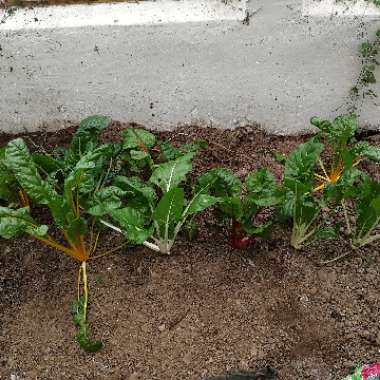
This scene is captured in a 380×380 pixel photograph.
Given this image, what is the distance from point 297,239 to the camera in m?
2.21

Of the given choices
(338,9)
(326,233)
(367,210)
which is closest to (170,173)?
(326,233)

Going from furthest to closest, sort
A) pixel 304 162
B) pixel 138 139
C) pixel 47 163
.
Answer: pixel 138 139
pixel 47 163
pixel 304 162

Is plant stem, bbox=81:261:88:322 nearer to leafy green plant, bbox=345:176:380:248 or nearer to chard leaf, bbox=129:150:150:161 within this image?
chard leaf, bbox=129:150:150:161

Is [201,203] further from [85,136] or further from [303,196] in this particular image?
[85,136]

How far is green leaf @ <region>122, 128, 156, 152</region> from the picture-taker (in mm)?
2303

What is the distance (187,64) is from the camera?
2357 mm

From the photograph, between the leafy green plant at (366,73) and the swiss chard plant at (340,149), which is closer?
the swiss chard plant at (340,149)

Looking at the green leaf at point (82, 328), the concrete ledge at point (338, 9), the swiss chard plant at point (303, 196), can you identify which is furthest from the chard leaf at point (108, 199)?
the concrete ledge at point (338, 9)

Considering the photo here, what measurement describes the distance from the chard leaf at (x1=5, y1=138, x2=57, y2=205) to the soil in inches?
13.0

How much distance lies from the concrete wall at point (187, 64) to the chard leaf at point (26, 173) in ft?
1.49

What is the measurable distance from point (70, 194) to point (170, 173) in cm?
35

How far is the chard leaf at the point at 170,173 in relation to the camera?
2117mm

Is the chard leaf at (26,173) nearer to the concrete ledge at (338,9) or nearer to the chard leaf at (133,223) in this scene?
the chard leaf at (133,223)

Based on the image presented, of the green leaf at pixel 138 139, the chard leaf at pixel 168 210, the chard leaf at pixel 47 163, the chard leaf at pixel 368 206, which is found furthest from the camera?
the green leaf at pixel 138 139
